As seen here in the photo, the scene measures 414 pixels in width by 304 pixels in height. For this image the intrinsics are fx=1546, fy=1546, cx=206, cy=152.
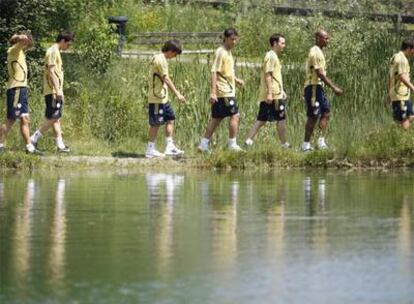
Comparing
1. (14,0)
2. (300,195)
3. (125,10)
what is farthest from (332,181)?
(125,10)

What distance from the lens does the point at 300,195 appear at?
17.2 m

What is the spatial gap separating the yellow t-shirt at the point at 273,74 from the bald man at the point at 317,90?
585 millimetres

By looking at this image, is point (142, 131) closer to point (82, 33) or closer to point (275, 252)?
point (82, 33)

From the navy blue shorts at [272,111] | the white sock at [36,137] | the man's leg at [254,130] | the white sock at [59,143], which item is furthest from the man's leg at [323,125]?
the white sock at [36,137]

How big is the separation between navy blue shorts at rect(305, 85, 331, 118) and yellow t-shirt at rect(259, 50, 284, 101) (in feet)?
1.82

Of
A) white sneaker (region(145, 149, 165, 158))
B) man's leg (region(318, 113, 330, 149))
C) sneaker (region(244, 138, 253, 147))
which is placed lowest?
white sneaker (region(145, 149, 165, 158))

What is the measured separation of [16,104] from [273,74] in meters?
3.78

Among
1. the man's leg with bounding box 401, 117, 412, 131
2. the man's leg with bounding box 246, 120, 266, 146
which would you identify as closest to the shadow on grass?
the man's leg with bounding box 246, 120, 266, 146

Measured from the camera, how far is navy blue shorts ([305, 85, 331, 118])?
23.1 m

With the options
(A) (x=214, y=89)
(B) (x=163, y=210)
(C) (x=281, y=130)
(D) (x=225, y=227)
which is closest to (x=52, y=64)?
(A) (x=214, y=89)

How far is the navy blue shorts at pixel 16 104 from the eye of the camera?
21.7 meters

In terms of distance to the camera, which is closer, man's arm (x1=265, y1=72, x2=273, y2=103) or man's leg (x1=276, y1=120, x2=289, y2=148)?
man's arm (x1=265, y1=72, x2=273, y2=103)

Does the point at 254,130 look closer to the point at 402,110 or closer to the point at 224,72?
the point at 224,72

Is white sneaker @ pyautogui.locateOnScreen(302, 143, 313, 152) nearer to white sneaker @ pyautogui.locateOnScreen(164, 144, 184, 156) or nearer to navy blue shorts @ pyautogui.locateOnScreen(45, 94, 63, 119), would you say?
white sneaker @ pyautogui.locateOnScreen(164, 144, 184, 156)
